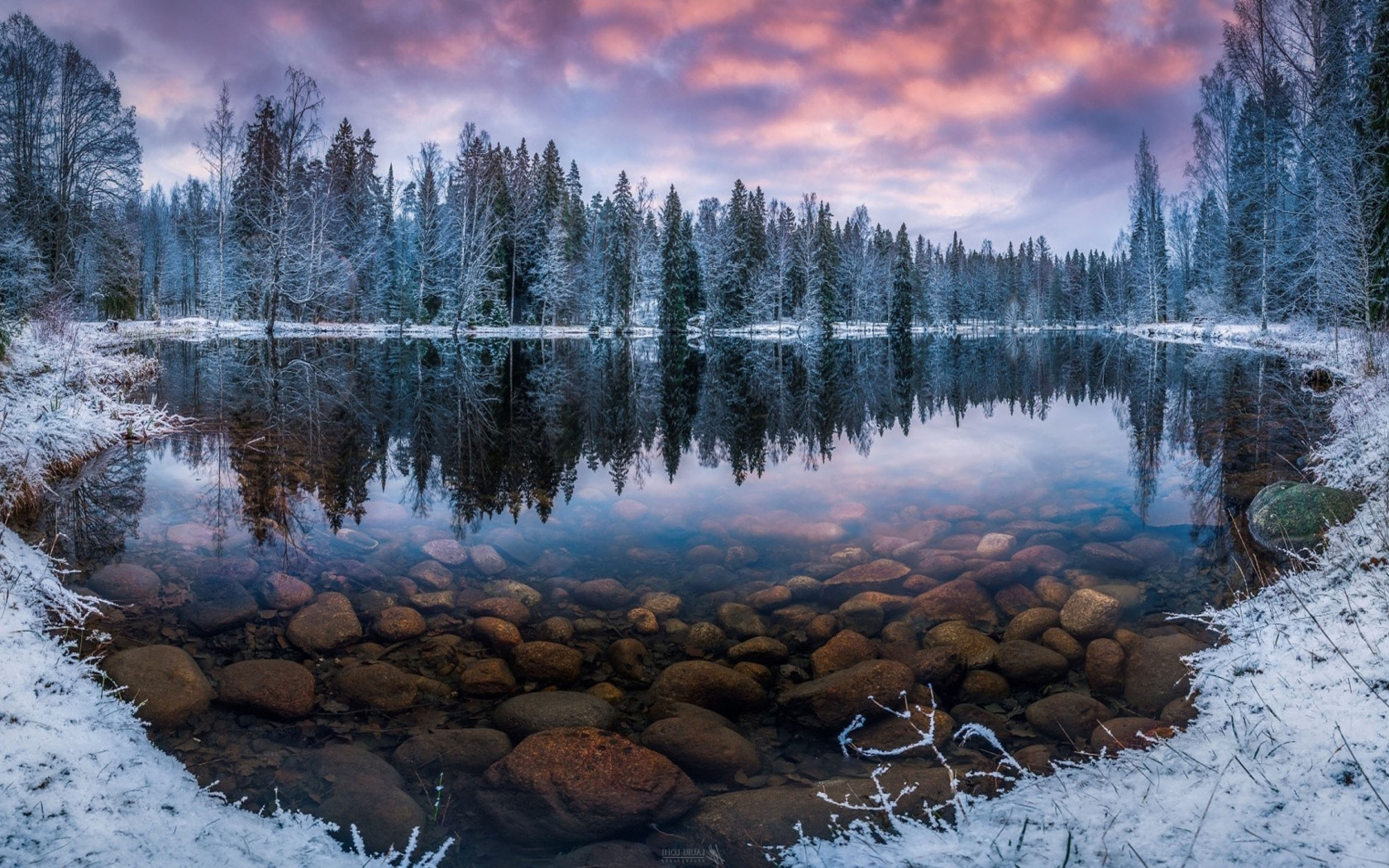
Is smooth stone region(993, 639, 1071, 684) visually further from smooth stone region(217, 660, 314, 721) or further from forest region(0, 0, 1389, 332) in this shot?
forest region(0, 0, 1389, 332)

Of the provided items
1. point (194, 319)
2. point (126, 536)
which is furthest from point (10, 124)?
point (126, 536)

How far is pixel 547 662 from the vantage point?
5383 mm

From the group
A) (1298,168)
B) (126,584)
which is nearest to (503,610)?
(126,584)

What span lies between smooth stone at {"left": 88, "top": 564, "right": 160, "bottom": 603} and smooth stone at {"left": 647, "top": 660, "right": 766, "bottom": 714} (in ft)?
15.4

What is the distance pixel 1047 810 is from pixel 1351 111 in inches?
966

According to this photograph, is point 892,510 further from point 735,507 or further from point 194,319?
point 194,319

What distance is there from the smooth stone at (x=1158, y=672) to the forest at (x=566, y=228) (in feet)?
52.0

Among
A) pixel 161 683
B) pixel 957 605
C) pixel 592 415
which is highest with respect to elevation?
pixel 592 415

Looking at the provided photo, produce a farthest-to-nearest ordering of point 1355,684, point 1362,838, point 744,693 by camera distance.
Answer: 1. point 744,693
2. point 1355,684
3. point 1362,838

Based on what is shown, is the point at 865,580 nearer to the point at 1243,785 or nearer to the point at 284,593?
the point at 1243,785

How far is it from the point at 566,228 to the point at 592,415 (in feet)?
129

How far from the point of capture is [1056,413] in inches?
766

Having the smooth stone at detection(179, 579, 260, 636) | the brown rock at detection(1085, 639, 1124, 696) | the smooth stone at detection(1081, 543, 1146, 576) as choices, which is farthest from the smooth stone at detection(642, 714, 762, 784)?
the smooth stone at detection(1081, 543, 1146, 576)

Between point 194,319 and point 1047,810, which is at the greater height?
point 194,319
